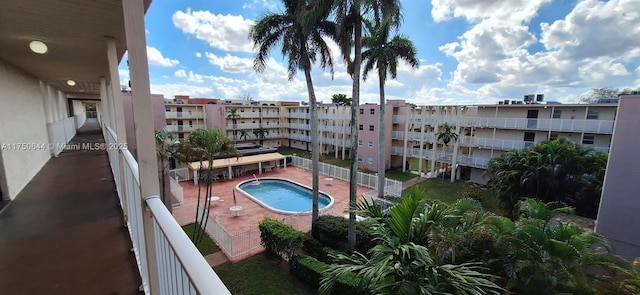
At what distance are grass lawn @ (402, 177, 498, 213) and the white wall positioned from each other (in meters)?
15.8

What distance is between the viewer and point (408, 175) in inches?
910

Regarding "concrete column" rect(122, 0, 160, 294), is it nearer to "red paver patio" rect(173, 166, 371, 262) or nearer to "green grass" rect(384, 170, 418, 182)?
"red paver patio" rect(173, 166, 371, 262)

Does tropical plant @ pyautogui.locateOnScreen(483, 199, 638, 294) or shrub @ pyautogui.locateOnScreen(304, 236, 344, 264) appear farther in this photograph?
shrub @ pyautogui.locateOnScreen(304, 236, 344, 264)

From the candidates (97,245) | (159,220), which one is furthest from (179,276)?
(97,245)

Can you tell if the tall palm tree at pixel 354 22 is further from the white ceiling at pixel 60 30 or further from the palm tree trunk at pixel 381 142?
the white ceiling at pixel 60 30

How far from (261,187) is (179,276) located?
20.1 metres

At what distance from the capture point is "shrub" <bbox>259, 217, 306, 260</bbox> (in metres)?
9.86

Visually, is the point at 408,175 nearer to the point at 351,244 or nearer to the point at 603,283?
the point at 351,244

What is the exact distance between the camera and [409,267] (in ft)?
13.3

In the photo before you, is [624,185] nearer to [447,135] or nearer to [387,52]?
[387,52]

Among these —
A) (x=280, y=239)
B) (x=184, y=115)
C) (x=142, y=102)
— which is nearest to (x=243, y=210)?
(x=280, y=239)

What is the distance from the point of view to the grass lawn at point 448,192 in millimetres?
16203

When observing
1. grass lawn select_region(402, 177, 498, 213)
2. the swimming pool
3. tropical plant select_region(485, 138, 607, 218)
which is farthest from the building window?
the swimming pool

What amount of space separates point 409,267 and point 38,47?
747 cm
